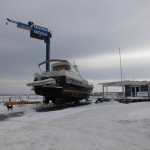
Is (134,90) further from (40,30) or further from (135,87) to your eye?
(40,30)

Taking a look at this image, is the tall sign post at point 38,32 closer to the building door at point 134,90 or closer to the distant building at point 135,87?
the distant building at point 135,87

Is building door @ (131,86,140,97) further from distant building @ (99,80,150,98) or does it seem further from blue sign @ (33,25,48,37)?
blue sign @ (33,25,48,37)

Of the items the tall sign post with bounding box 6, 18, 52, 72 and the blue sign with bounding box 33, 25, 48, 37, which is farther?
the blue sign with bounding box 33, 25, 48, 37

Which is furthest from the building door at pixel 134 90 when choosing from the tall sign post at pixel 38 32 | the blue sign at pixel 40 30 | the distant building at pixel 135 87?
the blue sign at pixel 40 30

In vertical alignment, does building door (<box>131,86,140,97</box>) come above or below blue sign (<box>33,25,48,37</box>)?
below

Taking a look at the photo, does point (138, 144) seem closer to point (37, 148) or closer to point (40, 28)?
point (37, 148)

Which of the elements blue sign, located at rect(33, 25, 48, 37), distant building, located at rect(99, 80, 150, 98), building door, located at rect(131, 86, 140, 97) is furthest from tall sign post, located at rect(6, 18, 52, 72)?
building door, located at rect(131, 86, 140, 97)

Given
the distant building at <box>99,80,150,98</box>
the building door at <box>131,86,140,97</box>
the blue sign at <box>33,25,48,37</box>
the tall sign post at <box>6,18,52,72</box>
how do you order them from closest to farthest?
the distant building at <box>99,80,150,98</box> < the building door at <box>131,86,140,97</box> < the tall sign post at <box>6,18,52,72</box> < the blue sign at <box>33,25,48,37</box>

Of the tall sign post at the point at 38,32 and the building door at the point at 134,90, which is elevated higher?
the tall sign post at the point at 38,32

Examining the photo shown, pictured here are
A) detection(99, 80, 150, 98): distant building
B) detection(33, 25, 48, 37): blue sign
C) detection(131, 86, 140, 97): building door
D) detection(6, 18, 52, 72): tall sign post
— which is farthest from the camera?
detection(33, 25, 48, 37): blue sign

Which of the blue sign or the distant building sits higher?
the blue sign

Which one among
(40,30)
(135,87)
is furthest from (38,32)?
(135,87)

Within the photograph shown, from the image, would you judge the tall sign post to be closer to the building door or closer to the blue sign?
the blue sign

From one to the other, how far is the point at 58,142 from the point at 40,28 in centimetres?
3459
